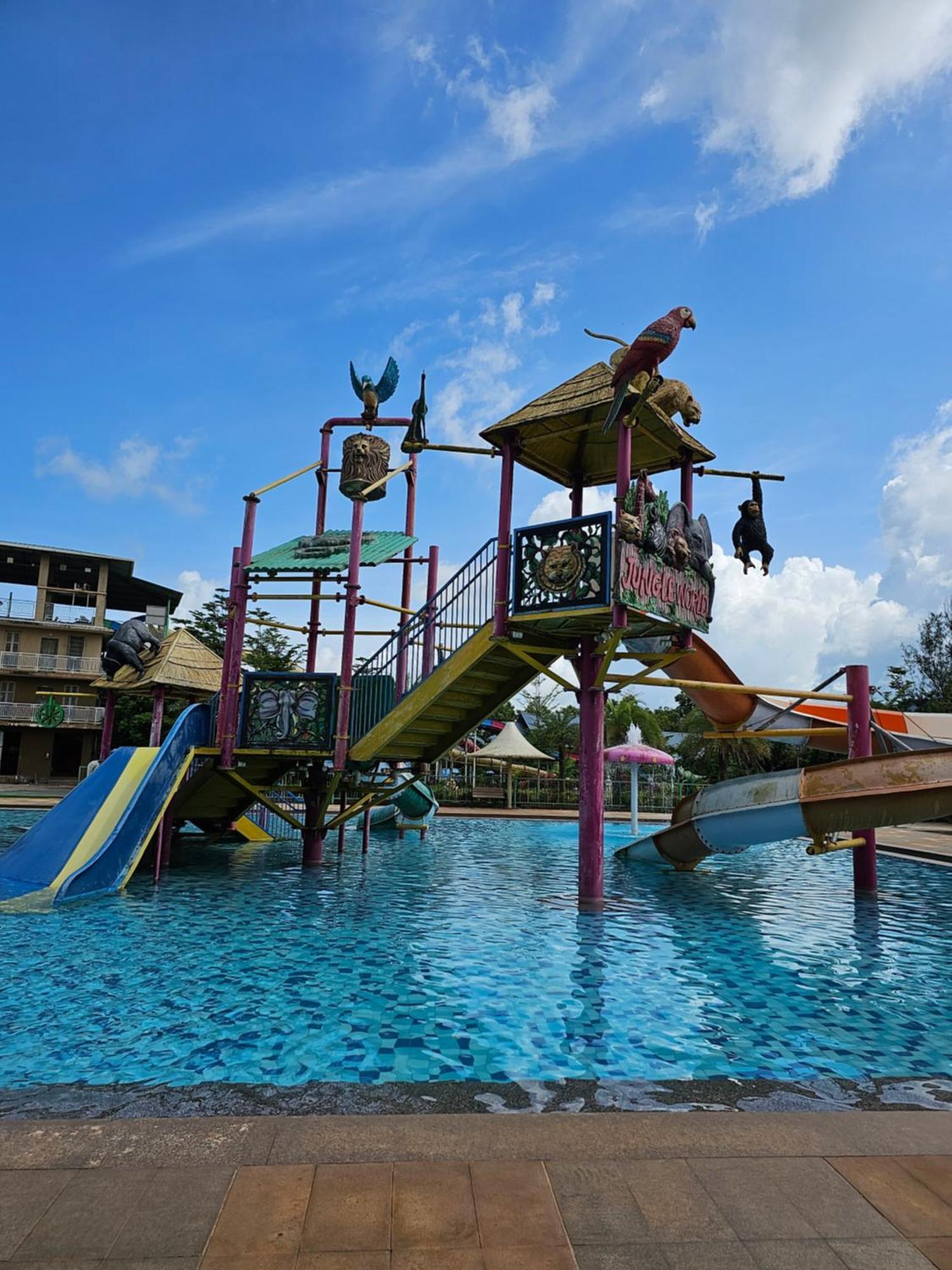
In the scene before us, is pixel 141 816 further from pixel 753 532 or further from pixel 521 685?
pixel 753 532

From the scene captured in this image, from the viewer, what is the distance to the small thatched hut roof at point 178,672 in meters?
19.2

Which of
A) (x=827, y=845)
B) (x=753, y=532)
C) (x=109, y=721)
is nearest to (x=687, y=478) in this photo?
(x=753, y=532)

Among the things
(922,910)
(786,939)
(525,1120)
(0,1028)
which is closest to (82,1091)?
(0,1028)

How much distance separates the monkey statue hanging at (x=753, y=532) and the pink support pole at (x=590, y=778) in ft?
10.3

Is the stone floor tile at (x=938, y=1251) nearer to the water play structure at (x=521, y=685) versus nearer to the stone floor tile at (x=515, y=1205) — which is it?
the stone floor tile at (x=515, y=1205)

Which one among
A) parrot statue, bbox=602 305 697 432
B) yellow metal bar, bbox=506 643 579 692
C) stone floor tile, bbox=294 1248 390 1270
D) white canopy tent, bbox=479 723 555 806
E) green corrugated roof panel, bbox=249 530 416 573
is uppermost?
parrot statue, bbox=602 305 697 432

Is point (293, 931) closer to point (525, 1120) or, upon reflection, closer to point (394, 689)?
point (394, 689)

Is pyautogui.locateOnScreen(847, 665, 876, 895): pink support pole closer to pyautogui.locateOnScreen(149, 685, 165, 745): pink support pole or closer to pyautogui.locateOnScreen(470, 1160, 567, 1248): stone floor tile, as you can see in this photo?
pyautogui.locateOnScreen(470, 1160, 567, 1248): stone floor tile

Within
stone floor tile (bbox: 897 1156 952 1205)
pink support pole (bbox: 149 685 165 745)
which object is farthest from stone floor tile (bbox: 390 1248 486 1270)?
pink support pole (bbox: 149 685 165 745)

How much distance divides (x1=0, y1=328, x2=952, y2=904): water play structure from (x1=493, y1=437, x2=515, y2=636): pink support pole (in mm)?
22

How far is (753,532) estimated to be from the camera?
1262cm

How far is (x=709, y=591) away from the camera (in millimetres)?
11828

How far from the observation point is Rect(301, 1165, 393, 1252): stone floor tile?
8.95 ft

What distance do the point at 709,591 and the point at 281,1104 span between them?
9221 mm
